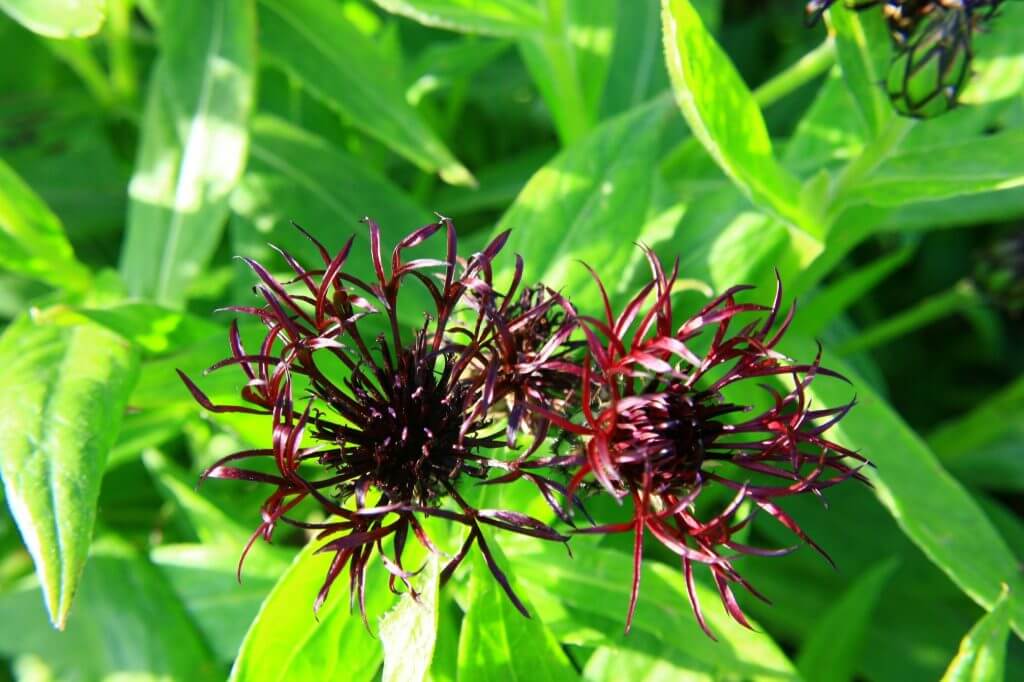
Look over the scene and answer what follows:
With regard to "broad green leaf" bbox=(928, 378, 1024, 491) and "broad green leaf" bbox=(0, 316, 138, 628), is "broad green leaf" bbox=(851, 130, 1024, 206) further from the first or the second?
"broad green leaf" bbox=(0, 316, 138, 628)

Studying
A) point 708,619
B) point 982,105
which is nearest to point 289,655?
point 708,619

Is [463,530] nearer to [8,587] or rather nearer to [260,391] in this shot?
[260,391]

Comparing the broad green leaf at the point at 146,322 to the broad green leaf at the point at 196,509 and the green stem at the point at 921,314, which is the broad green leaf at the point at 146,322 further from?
the green stem at the point at 921,314

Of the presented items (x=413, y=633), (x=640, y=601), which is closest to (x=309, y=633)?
(x=413, y=633)

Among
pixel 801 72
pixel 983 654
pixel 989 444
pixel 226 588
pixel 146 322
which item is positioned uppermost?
pixel 801 72

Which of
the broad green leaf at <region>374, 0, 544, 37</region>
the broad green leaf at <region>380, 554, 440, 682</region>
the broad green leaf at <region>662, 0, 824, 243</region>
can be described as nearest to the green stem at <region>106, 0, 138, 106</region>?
the broad green leaf at <region>374, 0, 544, 37</region>

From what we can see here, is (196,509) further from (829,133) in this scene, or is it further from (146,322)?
(829,133)
